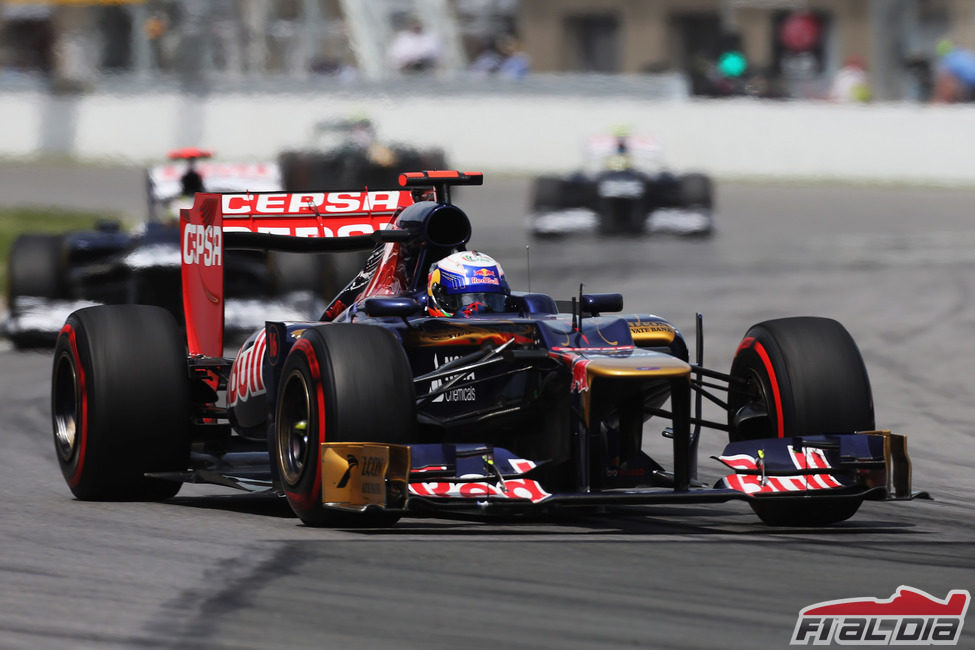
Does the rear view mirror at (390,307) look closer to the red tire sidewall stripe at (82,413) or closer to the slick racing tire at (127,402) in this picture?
the slick racing tire at (127,402)

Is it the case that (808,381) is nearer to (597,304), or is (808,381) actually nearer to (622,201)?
(597,304)

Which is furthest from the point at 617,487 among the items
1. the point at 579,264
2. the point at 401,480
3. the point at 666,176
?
the point at 666,176

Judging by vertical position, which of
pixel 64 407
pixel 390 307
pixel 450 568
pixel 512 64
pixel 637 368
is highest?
pixel 512 64

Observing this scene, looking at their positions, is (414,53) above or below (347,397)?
above

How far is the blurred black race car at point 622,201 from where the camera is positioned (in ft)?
87.6

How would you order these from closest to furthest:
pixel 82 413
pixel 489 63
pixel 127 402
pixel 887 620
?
1. pixel 887 620
2. pixel 127 402
3. pixel 82 413
4. pixel 489 63

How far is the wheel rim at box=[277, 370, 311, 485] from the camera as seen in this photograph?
866cm

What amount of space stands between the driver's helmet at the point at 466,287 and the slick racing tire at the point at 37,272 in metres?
9.34

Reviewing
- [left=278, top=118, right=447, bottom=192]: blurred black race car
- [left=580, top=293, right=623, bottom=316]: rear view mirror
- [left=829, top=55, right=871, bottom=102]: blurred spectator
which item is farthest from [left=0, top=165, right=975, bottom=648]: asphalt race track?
[left=829, top=55, right=871, bottom=102]: blurred spectator

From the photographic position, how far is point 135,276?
17.4m

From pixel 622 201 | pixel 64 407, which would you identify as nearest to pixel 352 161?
pixel 622 201

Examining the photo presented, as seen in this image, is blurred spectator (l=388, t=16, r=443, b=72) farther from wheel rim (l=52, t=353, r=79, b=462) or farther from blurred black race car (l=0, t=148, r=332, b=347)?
wheel rim (l=52, t=353, r=79, b=462)

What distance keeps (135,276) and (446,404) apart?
8.92 meters

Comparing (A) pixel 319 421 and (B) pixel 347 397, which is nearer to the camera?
(B) pixel 347 397
